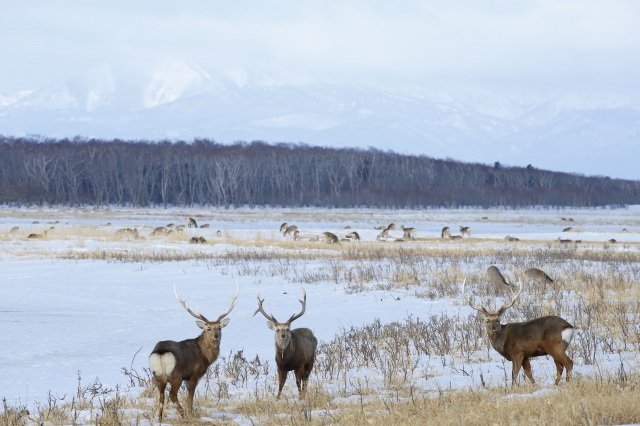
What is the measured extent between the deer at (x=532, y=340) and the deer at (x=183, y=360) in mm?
3133

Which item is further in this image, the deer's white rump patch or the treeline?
the treeline

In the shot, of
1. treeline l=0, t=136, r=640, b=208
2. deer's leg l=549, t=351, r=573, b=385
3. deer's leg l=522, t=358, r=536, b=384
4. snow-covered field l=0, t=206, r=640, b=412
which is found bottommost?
snow-covered field l=0, t=206, r=640, b=412

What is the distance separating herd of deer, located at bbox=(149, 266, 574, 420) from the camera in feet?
23.7

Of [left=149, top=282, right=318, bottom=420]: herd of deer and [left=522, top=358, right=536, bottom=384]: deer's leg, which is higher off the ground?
Answer: [left=149, top=282, right=318, bottom=420]: herd of deer

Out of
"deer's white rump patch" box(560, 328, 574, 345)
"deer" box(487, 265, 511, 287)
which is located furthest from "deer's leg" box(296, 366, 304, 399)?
"deer" box(487, 265, 511, 287)

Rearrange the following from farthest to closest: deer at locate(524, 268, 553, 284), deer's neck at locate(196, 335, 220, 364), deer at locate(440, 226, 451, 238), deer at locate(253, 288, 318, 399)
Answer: deer at locate(440, 226, 451, 238)
deer at locate(524, 268, 553, 284)
deer at locate(253, 288, 318, 399)
deer's neck at locate(196, 335, 220, 364)

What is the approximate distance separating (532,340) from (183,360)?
383 centimetres

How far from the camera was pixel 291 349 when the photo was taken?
8.09 meters

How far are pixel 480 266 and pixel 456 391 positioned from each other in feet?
46.8

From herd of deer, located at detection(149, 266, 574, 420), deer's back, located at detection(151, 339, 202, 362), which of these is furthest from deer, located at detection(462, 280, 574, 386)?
deer's back, located at detection(151, 339, 202, 362)

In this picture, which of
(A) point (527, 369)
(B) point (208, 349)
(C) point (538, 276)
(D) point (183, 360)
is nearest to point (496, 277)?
(C) point (538, 276)

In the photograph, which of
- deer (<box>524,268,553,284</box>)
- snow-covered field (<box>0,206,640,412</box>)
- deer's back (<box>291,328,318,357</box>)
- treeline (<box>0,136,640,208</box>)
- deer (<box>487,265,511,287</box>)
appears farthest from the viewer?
treeline (<box>0,136,640,208</box>)

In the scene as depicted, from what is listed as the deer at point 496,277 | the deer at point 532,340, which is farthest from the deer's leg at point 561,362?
the deer at point 496,277

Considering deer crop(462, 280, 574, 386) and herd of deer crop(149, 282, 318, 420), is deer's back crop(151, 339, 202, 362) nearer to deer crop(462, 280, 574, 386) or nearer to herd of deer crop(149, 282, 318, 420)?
herd of deer crop(149, 282, 318, 420)
